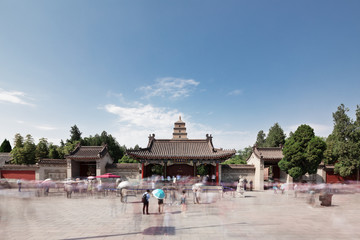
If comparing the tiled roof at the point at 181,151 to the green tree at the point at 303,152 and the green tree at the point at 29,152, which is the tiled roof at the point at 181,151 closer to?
the green tree at the point at 303,152

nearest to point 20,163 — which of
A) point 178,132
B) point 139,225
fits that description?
point 139,225

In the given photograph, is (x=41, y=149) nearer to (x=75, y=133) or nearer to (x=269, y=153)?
(x=75, y=133)

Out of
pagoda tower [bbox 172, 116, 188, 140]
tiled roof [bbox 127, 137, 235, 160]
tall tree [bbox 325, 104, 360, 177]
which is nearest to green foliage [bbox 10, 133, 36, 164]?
tiled roof [bbox 127, 137, 235, 160]

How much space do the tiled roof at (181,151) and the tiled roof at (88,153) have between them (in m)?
5.35

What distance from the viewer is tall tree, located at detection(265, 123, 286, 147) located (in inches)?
2274

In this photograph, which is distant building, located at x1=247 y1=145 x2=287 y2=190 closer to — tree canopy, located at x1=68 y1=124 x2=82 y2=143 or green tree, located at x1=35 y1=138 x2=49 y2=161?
green tree, located at x1=35 y1=138 x2=49 y2=161

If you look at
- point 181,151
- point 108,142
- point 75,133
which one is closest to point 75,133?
point 75,133

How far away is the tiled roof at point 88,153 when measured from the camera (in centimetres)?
2597

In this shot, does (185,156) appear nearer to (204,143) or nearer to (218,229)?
(204,143)

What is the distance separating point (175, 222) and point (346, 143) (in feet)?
81.4

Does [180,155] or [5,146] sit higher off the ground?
[180,155]

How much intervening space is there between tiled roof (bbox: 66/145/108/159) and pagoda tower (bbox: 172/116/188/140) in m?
34.8

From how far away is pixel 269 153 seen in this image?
29.5 m

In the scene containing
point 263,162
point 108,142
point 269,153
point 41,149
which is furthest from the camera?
point 108,142
